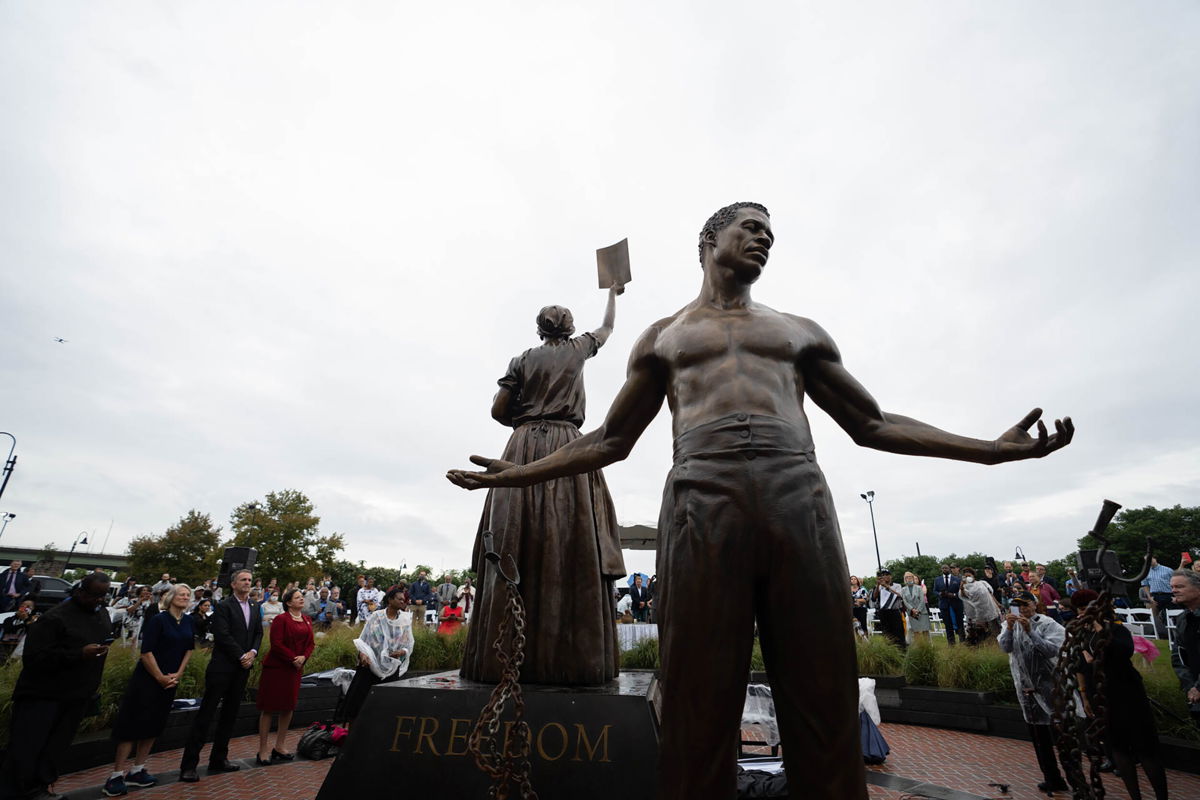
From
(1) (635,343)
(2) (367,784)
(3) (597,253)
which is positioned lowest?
(2) (367,784)

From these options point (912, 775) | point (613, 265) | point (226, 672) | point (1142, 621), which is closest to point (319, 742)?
point (226, 672)

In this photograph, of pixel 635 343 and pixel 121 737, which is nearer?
pixel 635 343

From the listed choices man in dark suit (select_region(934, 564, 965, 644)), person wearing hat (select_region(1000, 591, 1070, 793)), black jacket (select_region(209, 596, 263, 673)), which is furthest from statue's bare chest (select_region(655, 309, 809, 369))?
man in dark suit (select_region(934, 564, 965, 644))

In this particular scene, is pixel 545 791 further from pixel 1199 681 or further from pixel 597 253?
pixel 1199 681

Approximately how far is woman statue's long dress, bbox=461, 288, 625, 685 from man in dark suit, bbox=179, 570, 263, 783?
442cm

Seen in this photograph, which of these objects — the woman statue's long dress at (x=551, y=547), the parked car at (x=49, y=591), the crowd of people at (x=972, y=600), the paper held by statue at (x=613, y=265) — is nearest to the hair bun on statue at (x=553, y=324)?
the woman statue's long dress at (x=551, y=547)

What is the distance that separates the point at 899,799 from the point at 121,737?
294 inches

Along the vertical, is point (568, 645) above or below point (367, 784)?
above

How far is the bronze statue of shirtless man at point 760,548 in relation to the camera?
1995 millimetres

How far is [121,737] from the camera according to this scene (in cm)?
614

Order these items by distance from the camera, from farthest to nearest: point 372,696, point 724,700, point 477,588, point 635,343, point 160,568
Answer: point 160,568 → point 477,588 → point 372,696 → point 635,343 → point 724,700

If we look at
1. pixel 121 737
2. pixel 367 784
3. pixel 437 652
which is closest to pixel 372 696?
pixel 367 784

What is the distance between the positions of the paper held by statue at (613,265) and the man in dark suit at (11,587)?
15407 millimetres

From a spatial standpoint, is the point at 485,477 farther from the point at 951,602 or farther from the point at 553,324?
the point at 951,602
